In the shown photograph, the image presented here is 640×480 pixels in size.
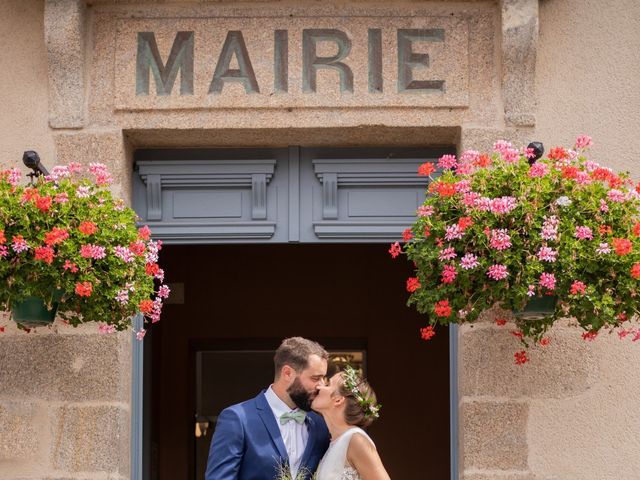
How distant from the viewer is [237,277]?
10.9 m

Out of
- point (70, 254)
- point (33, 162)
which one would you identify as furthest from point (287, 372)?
point (33, 162)

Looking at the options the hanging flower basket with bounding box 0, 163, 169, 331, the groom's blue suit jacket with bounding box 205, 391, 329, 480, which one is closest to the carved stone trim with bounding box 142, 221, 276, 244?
the hanging flower basket with bounding box 0, 163, 169, 331

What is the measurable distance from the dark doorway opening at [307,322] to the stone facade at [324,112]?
163 inches

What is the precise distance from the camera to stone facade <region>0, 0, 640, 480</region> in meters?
6.33

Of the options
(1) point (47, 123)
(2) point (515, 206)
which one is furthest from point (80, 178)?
(2) point (515, 206)

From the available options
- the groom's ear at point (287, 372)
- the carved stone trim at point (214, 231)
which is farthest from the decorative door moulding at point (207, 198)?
the groom's ear at point (287, 372)

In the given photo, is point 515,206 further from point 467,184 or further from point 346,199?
point 346,199

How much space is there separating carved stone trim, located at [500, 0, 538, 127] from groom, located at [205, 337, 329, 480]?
1602mm

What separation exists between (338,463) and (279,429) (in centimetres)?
32

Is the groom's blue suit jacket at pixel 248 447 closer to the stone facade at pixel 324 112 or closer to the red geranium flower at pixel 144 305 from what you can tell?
the red geranium flower at pixel 144 305

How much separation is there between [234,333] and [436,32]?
478cm

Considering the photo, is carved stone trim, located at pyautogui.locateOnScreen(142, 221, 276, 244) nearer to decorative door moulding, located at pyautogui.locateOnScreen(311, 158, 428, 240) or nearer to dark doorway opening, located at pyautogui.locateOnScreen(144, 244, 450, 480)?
decorative door moulding, located at pyautogui.locateOnScreen(311, 158, 428, 240)

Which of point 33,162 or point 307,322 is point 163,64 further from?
point 307,322

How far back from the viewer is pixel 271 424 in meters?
5.84
